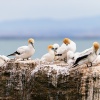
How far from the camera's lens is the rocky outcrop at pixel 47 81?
59.1 feet

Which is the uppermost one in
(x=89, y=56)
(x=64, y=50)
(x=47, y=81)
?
(x=64, y=50)

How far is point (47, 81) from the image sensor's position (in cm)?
1859

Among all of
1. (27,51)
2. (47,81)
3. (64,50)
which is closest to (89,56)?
(47,81)

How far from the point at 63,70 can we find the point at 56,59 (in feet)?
8.39

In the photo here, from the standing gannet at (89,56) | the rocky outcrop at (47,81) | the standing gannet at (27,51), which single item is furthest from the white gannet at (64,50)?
the standing gannet at (89,56)

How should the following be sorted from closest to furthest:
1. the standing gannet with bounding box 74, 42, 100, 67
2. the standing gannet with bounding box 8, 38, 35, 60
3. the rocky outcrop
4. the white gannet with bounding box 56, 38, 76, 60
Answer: the rocky outcrop
the standing gannet with bounding box 74, 42, 100, 67
the white gannet with bounding box 56, 38, 76, 60
the standing gannet with bounding box 8, 38, 35, 60

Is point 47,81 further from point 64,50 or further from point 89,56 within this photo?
point 64,50

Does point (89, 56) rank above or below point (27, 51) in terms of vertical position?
below

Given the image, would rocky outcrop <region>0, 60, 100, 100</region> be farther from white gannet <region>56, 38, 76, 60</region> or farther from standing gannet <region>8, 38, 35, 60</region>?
standing gannet <region>8, 38, 35, 60</region>

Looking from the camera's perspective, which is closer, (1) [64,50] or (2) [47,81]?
(2) [47,81]

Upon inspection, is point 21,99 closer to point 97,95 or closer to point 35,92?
point 35,92

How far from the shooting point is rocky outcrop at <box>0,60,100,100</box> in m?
18.0

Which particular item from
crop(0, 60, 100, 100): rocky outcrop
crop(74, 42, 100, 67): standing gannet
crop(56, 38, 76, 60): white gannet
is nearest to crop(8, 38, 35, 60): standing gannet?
crop(56, 38, 76, 60): white gannet

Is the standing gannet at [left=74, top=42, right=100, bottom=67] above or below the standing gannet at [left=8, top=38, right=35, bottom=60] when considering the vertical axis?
below
